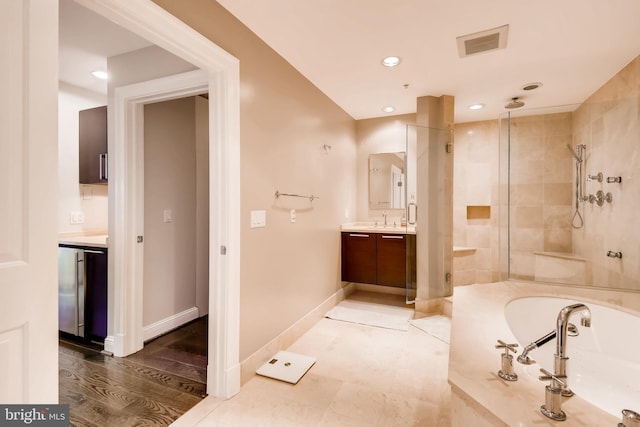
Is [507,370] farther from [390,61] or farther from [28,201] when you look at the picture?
[390,61]

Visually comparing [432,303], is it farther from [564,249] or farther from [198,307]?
[198,307]

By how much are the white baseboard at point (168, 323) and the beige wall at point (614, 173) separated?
12.5 feet

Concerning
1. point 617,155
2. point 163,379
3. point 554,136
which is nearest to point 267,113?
point 163,379

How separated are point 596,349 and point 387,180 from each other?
269 cm

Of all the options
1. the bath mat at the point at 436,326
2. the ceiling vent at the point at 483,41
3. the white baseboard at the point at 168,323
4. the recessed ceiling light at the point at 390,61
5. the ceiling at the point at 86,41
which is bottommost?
the bath mat at the point at 436,326

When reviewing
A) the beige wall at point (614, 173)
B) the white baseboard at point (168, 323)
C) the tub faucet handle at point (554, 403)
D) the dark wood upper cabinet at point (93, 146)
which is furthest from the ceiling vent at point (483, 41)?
the white baseboard at point (168, 323)

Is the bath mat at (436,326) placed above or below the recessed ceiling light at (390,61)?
below

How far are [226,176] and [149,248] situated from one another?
1.34 meters

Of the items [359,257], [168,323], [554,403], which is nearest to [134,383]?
[168,323]

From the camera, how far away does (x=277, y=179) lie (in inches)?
94.5

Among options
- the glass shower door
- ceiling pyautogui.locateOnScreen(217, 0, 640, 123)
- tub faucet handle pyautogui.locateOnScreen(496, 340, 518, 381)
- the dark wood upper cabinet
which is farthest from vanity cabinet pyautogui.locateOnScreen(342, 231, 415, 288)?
the dark wood upper cabinet

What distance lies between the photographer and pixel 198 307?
10.5 ft

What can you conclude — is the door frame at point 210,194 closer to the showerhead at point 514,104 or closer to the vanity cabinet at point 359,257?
the vanity cabinet at point 359,257

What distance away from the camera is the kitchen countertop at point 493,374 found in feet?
3.03
